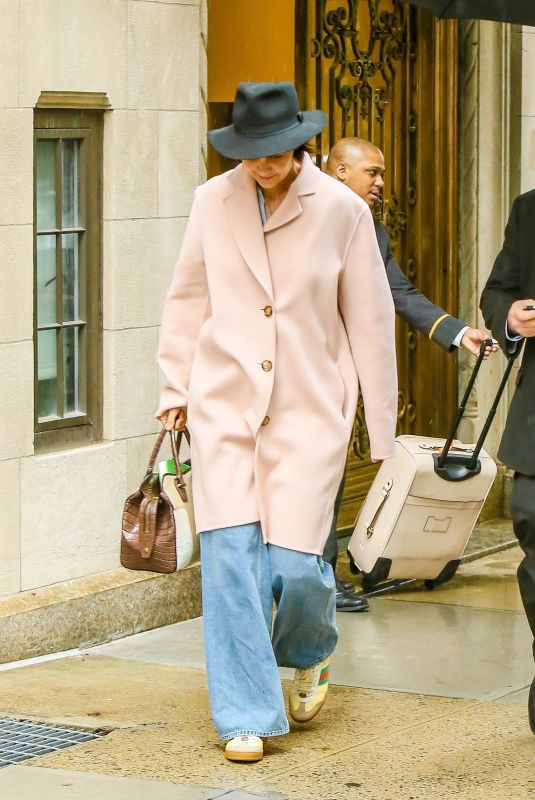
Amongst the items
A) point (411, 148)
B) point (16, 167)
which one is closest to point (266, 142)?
point (16, 167)

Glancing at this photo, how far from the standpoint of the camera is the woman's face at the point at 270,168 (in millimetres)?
5656

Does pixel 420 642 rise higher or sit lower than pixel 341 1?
lower

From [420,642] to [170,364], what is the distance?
2135 millimetres

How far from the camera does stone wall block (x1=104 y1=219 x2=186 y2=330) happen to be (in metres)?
7.59

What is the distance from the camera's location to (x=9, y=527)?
7.14 meters

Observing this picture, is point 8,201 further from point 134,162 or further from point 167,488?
point 167,488

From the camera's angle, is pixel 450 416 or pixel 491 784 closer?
pixel 491 784

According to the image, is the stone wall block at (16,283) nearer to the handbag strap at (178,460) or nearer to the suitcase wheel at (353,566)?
the handbag strap at (178,460)

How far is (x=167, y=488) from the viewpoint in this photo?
19.5 ft

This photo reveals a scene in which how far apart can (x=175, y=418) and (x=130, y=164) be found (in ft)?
6.61

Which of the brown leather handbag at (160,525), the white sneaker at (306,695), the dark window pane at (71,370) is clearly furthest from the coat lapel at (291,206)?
the dark window pane at (71,370)

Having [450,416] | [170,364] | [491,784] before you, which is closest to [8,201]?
[170,364]

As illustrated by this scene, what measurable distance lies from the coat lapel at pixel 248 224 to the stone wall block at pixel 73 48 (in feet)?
5.01

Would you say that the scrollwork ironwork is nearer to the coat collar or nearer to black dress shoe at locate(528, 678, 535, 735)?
the coat collar
